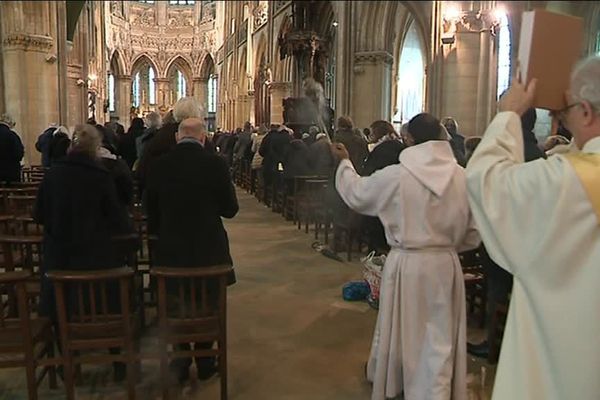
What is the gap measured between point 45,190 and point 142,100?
3421 centimetres

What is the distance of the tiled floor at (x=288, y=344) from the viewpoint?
3260mm

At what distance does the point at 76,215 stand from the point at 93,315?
51 cm

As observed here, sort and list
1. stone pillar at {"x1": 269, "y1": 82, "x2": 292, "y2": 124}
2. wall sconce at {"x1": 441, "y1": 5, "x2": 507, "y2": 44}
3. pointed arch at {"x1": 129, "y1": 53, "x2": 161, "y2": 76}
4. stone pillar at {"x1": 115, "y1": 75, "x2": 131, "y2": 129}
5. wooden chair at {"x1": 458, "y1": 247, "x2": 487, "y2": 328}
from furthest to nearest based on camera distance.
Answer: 1. pointed arch at {"x1": 129, "y1": 53, "x2": 161, "y2": 76}
2. stone pillar at {"x1": 115, "y1": 75, "x2": 131, "y2": 129}
3. stone pillar at {"x1": 269, "y1": 82, "x2": 292, "y2": 124}
4. wooden chair at {"x1": 458, "y1": 247, "x2": 487, "y2": 328}
5. wall sconce at {"x1": 441, "y1": 5, "x2": 507, "y2": 44}

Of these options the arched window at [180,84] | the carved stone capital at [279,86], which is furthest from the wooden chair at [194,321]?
the arched window at [180,84]

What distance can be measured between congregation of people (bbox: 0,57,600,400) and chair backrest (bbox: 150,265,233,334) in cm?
16

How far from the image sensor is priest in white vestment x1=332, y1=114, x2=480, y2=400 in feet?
8.73

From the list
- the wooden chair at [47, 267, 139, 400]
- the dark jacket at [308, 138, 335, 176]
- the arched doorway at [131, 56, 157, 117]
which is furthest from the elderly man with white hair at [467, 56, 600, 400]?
the arched doorway at [131, 56, 157, 117]

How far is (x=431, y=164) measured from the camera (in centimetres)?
267

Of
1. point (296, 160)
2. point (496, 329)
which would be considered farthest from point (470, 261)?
point (296, 160)

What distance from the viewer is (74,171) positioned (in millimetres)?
2947

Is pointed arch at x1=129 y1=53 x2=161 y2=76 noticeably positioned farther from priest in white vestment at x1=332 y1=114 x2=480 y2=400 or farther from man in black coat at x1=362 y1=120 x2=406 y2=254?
priest in white vestment at x1=332 y1=114 x2=480 y2=400

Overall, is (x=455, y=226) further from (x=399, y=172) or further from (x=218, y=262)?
(x=218, y=262)

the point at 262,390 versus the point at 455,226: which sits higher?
the point at 455,226

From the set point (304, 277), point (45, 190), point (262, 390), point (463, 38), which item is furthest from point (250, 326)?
point (463, 38)
